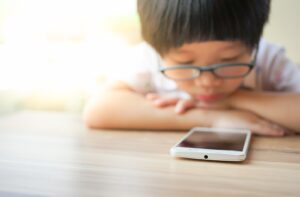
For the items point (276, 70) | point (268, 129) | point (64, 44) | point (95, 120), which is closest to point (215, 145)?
point (268, 129)

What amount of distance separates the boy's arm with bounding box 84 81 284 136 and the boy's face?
0.03m

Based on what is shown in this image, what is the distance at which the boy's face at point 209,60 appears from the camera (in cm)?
56

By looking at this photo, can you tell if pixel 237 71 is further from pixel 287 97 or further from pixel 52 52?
pixel 52 52

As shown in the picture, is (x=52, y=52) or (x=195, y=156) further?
(x=52, y=52)

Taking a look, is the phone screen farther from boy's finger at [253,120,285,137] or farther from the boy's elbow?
the boy's elbow

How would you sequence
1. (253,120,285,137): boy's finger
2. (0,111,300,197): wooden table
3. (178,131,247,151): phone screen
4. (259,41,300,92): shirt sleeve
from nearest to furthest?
(0,111,300,197): wooden table, (178,131,247,151): phone screen, (253,120,285,137): boy's finger, (259,41,300,92): shirt sleeve

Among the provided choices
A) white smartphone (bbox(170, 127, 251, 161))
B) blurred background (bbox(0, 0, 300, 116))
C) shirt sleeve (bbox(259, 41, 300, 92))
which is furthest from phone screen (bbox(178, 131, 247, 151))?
blurred background (bbox(0, 0, 300, 116))

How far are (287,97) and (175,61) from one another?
0.18m

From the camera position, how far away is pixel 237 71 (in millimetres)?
606

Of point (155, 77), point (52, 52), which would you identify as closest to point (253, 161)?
point (155, 77)

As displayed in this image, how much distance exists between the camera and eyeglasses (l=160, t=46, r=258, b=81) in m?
0.58

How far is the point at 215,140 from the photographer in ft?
1.64

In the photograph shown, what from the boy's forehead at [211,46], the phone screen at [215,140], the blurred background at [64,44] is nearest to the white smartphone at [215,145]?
the phone screen at [215,140]

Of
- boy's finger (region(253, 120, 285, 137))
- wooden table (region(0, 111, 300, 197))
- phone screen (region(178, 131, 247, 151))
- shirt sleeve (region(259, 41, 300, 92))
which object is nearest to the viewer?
wooden table (region(0, 111, 300, 197))
